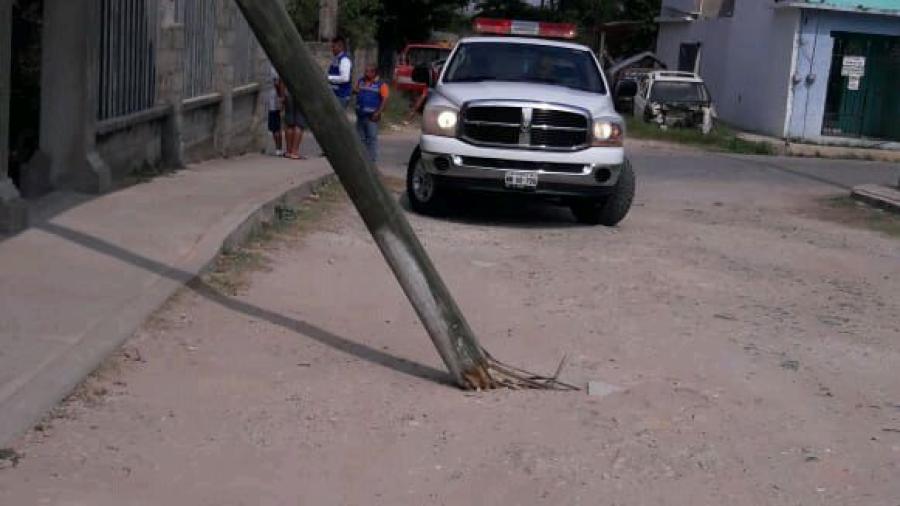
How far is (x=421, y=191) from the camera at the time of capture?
12898mm

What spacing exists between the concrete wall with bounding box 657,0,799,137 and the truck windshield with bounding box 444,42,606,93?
19352 millimetres

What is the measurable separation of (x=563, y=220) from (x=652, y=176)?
7107 mm

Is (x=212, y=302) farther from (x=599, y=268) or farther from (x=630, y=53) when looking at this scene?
(x=630, y=53)

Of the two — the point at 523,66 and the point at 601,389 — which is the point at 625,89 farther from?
the point at 601,389

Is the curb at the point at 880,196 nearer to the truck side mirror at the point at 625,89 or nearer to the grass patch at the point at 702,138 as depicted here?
the truck side mirror at the point at 625,89

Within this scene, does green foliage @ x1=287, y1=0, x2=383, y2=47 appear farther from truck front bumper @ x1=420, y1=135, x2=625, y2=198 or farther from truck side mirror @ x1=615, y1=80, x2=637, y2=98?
truck front bumper @ x1=420, y1=135, x2=625, y2=198

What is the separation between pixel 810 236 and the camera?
13656 mm

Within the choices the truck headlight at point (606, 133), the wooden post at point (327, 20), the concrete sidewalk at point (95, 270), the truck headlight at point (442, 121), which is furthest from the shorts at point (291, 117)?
the wooden post at point (327, 20)

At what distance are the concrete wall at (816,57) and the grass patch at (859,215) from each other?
45.5 feet

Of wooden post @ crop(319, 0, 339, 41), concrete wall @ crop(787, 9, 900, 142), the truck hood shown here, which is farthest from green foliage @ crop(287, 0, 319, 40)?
the truck hood

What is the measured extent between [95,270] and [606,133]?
5.99 meters

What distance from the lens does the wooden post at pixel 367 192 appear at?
6.07m

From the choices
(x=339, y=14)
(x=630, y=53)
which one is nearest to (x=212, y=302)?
(x=339, y=14)

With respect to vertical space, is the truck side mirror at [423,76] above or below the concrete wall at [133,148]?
above
